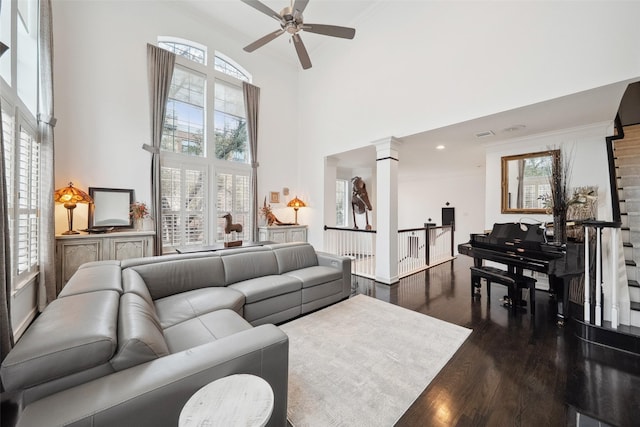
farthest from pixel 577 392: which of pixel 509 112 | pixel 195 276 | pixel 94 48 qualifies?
pixel 94 48

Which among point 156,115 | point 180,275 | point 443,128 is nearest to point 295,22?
point 443,128

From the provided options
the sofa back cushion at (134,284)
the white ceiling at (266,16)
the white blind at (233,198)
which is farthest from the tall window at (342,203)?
the sofa back cushion at (134,284)

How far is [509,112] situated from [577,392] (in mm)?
3248

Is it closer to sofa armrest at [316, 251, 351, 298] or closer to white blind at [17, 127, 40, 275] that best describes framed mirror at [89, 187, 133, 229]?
white blind at [17, 127, 40, 275]

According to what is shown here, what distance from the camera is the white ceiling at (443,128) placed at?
3178 mm

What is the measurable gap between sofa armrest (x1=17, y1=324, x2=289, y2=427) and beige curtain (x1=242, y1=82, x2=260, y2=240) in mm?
4802

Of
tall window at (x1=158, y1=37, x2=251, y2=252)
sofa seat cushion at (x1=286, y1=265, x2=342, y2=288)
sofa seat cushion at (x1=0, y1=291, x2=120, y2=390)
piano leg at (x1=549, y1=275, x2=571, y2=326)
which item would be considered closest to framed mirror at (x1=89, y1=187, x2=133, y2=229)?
tall window at (x1=158, y1=37, x2=251, y2=252)

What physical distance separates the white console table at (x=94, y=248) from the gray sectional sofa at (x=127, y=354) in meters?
1.75

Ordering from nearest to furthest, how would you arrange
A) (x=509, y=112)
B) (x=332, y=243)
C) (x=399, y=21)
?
1. (x=509, y=112)
2. (x=399, y=21)
3. (x=332, y=243)

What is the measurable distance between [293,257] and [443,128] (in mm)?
3226

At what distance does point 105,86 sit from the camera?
14.1 feet

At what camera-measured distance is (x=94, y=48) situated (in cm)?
423

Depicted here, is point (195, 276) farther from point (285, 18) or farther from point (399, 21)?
point (399, 21)

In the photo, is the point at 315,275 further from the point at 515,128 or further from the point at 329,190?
the point at 515,128
